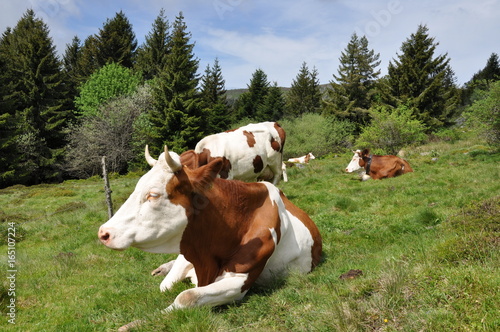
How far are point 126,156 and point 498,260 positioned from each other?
3983 centimetres

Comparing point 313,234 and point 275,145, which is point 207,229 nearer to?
A: point 313,234

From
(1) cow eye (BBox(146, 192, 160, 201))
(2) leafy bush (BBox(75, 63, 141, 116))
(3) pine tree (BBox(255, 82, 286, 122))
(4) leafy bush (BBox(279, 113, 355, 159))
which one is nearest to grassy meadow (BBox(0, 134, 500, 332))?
(1) cow eye (BBox(146, 192, 160, 201))

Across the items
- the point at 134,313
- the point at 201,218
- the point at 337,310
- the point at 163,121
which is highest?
the point at 163,121

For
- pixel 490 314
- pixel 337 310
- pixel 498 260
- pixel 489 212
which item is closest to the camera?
pixel 490 314

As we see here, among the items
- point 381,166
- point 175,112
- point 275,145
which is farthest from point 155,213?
point 175,112

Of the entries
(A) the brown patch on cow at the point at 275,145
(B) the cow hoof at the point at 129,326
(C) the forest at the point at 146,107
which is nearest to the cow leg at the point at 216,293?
(B) the cow hoof at the point at 129,326

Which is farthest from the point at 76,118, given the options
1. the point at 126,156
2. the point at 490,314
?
the point at 490,314

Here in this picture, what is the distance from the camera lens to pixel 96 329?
336cm

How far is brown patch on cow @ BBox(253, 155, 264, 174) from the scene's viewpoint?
31.7ft

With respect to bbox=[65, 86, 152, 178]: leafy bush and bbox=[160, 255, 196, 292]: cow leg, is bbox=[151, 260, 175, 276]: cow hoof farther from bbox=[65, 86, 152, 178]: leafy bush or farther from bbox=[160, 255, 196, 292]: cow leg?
bbox=[65, 86, 152, 178]: leafy bush

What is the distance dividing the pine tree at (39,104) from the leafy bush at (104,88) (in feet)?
7.44

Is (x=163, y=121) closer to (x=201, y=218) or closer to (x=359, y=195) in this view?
(x=359, y=195)

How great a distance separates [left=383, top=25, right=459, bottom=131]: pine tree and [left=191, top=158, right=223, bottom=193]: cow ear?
39.5 metres

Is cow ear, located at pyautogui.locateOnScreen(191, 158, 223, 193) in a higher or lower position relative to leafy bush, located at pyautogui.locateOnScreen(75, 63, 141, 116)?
lower
